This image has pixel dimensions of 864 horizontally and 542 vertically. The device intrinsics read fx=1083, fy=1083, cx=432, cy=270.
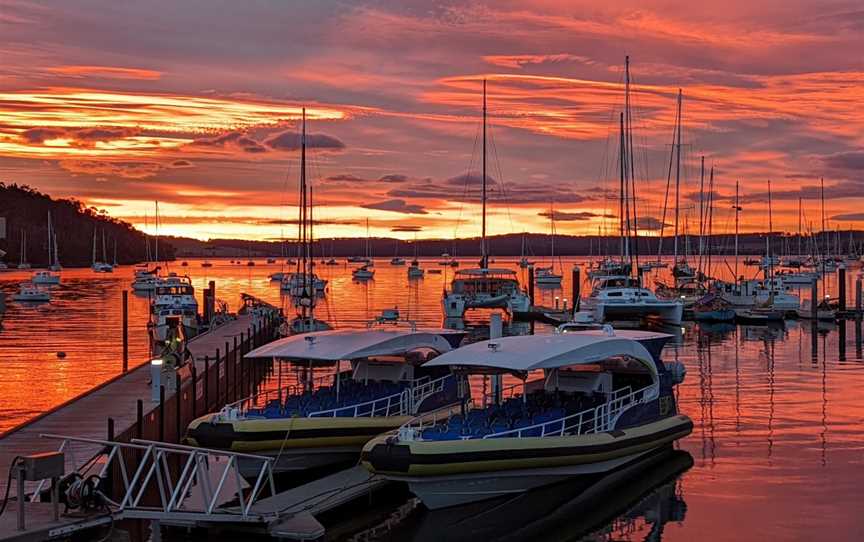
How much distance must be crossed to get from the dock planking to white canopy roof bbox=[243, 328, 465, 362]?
3.68m

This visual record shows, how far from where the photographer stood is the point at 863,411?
36125 millimetres

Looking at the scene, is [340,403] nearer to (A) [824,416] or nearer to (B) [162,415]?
(B) [162,415]

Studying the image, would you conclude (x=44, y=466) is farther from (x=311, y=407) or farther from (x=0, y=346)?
(x=0, y=346)

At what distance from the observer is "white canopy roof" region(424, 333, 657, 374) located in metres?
23.2

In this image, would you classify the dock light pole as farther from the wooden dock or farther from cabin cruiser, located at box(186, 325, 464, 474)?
cabin cruiser, located at box(186, 325, 464, 474)

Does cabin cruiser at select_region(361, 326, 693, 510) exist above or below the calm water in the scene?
above

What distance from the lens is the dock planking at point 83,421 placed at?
22.6 meters

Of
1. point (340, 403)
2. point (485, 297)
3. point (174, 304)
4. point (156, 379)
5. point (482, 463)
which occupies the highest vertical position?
point (485, 297)

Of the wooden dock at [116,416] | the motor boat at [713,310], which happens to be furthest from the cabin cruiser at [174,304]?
the motor boat at [713,310]

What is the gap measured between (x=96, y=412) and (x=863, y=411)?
80.4 ft

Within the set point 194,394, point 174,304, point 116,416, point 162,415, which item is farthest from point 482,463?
point 174,304

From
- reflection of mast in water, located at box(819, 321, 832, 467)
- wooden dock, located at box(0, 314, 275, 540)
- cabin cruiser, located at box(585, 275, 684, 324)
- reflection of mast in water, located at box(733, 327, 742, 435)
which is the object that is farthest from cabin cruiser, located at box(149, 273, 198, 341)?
reflection of mast in water, located at box(819, 321, 832, 467)

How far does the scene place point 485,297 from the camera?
8238cm

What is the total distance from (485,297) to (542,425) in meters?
59.7
